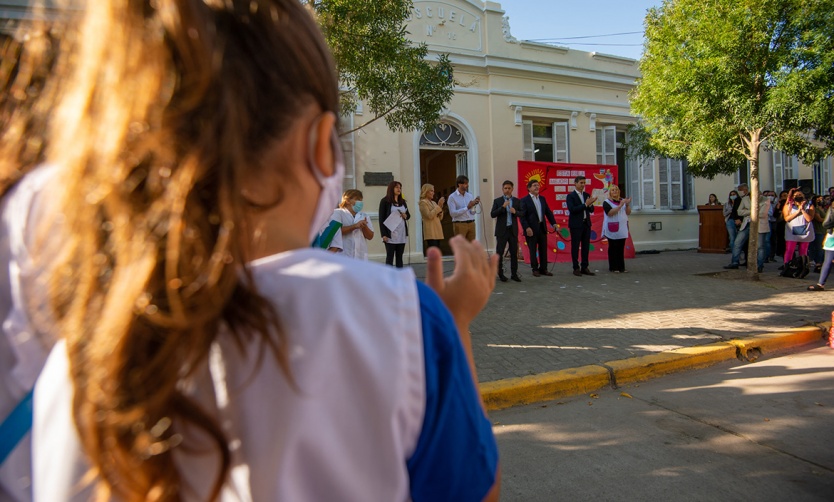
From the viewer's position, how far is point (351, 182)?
37.7ft

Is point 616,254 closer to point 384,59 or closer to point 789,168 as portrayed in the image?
point 384,59

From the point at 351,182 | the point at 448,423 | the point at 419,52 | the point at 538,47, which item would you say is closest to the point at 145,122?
the point at 448,423

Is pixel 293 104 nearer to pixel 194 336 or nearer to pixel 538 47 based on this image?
pixel 194 336

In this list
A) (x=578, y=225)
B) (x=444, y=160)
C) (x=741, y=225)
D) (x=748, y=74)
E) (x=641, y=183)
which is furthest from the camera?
(x=641, y=183)

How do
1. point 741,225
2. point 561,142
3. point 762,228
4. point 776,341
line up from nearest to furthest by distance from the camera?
point 776,341, point 762,228, point 741,225, point 561,142

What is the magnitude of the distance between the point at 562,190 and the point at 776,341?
25.5ft

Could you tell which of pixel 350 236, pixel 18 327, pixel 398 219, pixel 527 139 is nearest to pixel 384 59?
pixel 398 219

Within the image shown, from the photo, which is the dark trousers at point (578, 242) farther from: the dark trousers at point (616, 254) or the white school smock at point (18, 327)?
the white school smock at point (18, 327)

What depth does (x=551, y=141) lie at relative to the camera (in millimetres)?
14547

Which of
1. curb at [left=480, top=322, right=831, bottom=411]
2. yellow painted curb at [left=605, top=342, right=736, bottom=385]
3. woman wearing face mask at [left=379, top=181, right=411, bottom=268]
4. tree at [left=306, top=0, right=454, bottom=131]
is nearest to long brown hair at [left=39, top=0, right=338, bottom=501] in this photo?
curb at [left=480, top=322, right=831, bottom=411]

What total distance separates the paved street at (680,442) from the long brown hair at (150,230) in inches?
94.9

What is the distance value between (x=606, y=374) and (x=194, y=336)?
4284 mm

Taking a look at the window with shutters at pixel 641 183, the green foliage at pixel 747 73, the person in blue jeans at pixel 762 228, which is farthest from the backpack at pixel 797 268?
the window with shutters at pixel 641 183

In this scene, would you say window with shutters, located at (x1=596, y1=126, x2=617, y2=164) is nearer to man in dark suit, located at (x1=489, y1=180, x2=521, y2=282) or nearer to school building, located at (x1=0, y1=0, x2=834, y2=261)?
school building, located at (x1=0, y1=0, x2=834, y2=261)
